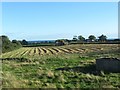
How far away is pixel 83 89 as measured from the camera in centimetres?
1460

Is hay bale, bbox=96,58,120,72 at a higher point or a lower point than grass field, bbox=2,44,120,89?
higher

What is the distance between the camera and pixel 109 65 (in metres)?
24.1

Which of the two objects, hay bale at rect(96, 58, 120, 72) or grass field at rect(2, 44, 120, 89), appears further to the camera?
hay bale at rect(96, 58, 120, 72)

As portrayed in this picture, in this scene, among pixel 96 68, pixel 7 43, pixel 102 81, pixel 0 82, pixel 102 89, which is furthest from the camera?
pixel 7 43

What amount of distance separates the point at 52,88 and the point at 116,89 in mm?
2830

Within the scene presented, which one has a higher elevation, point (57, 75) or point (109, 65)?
point (109, 65)

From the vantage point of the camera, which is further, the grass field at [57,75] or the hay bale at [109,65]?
the hay bale at [109,65]

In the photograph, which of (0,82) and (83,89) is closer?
(83,89)

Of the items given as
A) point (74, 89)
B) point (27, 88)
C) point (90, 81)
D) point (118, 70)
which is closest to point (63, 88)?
point (74, 89)

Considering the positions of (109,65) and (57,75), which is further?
(109,65)

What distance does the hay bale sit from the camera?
77.3 feet

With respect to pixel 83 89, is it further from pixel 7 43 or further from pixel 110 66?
pixel 7 43

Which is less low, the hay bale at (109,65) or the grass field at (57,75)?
the hay bale at (109,65)

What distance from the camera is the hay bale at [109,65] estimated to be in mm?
23547
